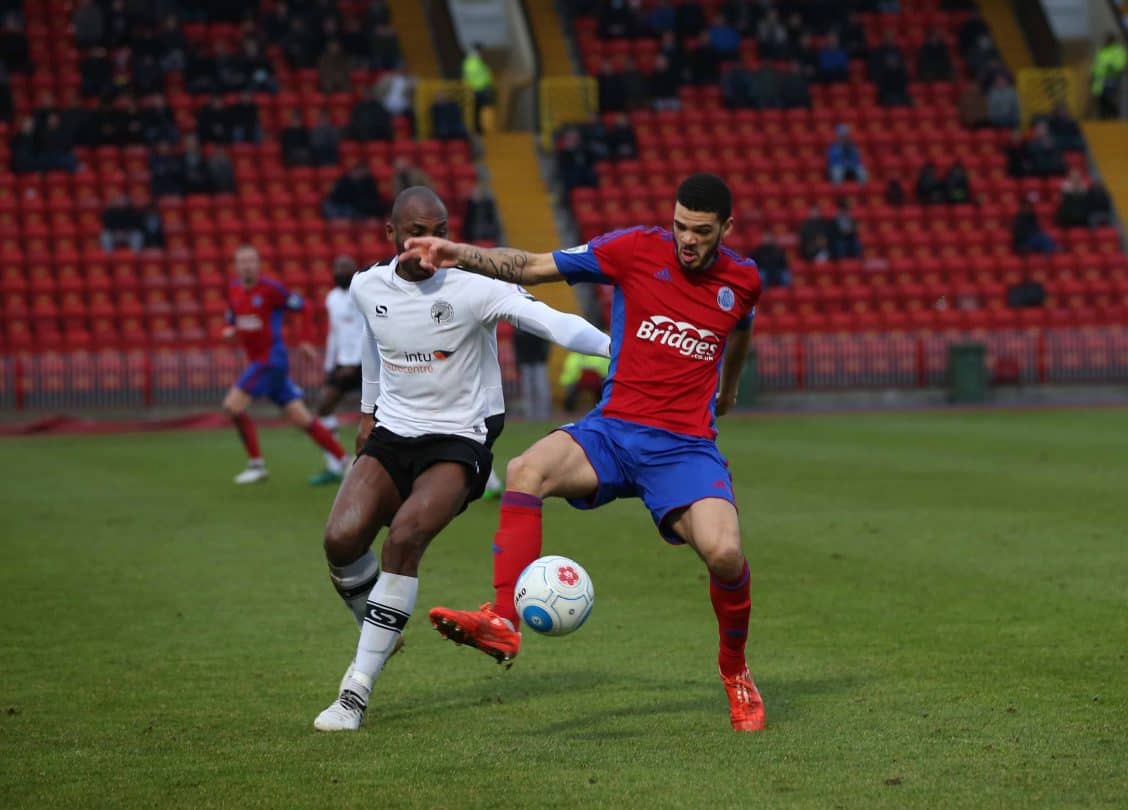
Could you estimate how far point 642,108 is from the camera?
113ft

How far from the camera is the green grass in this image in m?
5.63

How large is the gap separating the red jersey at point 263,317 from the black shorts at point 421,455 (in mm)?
10058

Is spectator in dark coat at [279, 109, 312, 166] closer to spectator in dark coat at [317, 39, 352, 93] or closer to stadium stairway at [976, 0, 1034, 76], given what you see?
spectator in dark coat at [317, 39, 352, 93]

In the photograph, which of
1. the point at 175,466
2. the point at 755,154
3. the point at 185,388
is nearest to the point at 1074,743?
the point at 175,466

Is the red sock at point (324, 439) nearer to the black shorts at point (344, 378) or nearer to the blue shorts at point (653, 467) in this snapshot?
the black shorts at point (344, 378)

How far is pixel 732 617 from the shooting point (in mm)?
6535

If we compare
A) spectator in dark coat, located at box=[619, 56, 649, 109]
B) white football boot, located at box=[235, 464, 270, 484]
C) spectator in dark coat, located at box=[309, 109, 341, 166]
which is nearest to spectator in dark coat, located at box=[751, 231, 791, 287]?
spectator in dark coat, located at box=[619, 56, 649, 109]

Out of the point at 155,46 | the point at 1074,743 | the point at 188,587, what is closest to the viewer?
the point at 1074,743

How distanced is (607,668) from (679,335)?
1.81 metres

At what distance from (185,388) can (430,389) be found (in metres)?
21.0

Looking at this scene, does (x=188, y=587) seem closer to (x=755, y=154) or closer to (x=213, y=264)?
(x=213, y=264)

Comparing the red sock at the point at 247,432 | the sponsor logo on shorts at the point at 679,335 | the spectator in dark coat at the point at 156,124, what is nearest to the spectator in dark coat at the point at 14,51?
the spectator in dark coat at the point at 156,124

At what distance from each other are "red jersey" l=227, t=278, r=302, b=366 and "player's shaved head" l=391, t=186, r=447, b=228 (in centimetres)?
1027

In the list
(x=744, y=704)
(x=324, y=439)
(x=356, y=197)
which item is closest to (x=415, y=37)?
(x=356, y=197)
